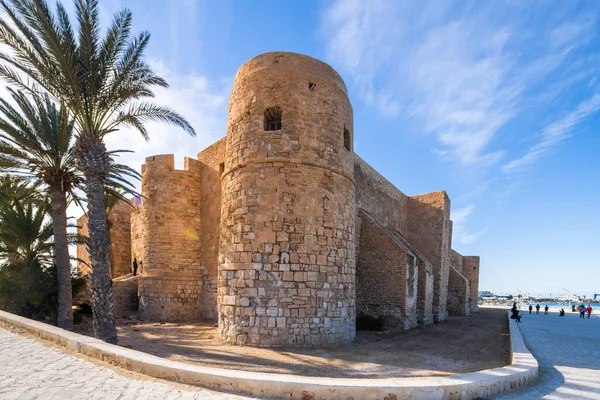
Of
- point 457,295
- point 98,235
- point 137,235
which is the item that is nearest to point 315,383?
point 98,235

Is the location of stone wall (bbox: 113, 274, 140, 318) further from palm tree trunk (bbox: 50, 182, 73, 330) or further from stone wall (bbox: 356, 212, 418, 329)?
stone wall (bbox: 356, 212, 418, 329)

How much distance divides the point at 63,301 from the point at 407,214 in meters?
16.0

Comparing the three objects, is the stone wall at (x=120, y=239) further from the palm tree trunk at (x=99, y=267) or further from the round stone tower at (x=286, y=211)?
the round stone tower at (x=286, y=211)

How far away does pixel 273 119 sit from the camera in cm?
943

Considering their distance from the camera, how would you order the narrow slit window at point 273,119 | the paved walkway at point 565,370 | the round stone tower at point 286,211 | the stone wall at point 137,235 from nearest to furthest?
the paved walkway at point 565,370 < the round stone tower at point 286,211 < the narrow slit window at point 273,119 < the stone wall at point 137,235

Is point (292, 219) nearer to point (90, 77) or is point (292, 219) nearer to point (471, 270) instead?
point (90, 77)

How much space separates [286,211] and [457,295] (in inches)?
683

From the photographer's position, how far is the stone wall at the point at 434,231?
1772 cm

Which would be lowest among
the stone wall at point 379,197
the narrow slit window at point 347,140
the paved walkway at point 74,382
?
the paved walkway at point 74,382

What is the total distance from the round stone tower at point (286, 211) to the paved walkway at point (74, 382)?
3.64 m

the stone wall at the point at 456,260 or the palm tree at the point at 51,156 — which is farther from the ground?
the palm tree at the point at 51,156

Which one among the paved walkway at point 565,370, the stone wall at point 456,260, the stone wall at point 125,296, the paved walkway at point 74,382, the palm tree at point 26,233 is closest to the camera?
the paved walkway at point 74,382

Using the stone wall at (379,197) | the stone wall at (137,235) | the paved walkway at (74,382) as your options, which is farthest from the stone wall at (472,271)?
the paved walkway at (74,382)

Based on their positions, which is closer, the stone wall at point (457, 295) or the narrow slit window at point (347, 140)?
the narrow slit window at point (347, 140)
